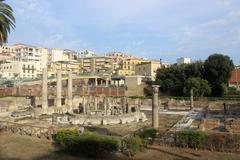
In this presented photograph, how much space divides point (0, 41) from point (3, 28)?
128cm

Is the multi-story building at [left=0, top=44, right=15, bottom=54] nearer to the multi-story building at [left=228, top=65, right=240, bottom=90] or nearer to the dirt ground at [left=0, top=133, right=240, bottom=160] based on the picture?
the multi-story building at [left=228, top=65, right=240, bottom=90]

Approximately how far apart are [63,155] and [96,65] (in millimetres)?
113413

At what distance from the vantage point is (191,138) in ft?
65.2

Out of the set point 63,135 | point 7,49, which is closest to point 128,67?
point 7,49

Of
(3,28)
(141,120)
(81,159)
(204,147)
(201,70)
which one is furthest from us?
(201,70)

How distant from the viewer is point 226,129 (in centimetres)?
2777

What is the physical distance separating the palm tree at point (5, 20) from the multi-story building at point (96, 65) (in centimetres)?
10021

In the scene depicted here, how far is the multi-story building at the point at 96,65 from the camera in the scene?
128250 mm

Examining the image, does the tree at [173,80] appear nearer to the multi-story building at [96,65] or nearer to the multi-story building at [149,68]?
the multi-story building at [149,68]

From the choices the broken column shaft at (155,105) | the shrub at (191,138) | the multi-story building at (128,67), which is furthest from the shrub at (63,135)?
the multi-story building at (128,67)

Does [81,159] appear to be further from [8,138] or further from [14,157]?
[8,138]

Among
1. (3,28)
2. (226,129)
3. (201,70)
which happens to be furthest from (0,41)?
(201,70)

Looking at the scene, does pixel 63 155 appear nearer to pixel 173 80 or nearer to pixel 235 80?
pixel 173 80

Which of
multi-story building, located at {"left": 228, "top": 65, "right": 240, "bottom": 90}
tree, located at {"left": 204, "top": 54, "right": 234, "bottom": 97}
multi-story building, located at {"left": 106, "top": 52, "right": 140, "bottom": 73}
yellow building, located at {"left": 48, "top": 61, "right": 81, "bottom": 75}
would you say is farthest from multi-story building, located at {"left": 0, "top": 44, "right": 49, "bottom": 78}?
tree, located at {"left": 204, "top": 54, "right": 234, "bottom": 97}
